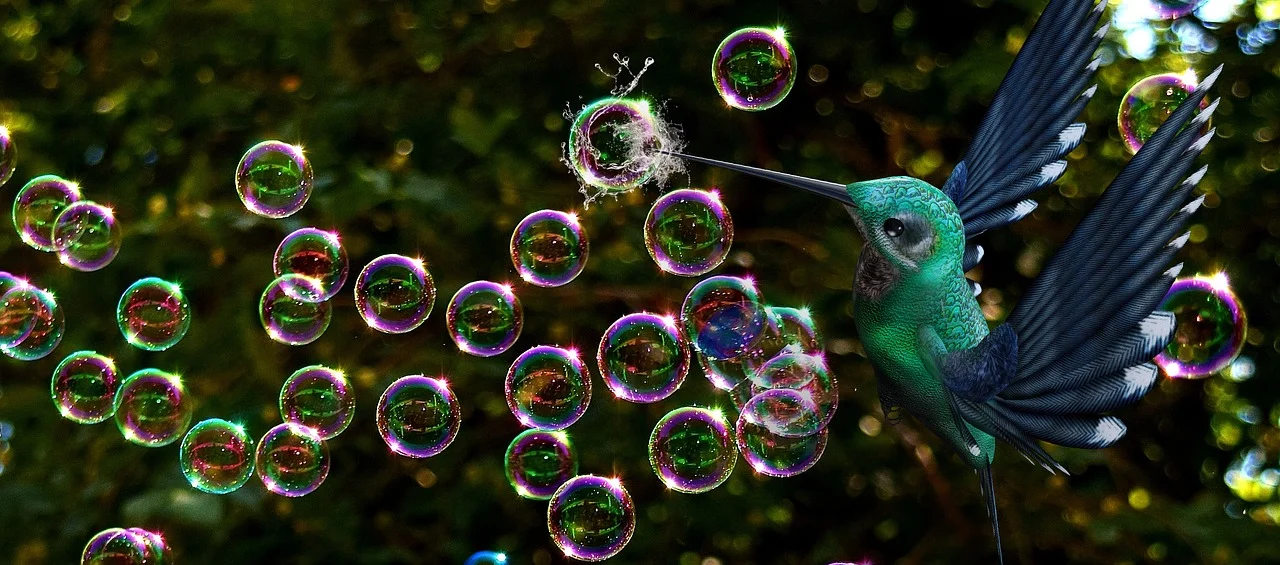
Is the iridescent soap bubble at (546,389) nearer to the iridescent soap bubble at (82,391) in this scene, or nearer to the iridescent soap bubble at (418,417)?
the iridescent soap bubble at (418,417)

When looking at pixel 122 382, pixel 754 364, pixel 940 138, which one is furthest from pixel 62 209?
pixel 940 138

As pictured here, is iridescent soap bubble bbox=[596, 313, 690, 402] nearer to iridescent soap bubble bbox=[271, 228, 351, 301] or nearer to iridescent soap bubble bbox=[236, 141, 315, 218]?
iridescent soap bubble bbox=[271, 228, 351, 301]

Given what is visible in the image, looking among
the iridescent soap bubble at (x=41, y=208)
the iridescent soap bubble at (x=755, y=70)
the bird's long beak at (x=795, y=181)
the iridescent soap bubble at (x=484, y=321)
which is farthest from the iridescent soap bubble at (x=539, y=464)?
the bird's long beak at (x=795, y=181)

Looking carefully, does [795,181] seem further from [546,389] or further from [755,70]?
[546,389]

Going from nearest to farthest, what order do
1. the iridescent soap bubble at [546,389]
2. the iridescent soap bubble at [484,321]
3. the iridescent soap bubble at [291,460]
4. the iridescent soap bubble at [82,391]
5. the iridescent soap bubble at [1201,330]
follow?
1. the iridescent soap bubble at [1201,330]
2. the iridescent soap bubble at [546,389]
3. the iridescent soap bubble at [484,321]
4. the iridescent soap bubble at [291,460]
5. the iridescent soap bubble at [82,391]

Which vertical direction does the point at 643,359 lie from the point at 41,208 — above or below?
above

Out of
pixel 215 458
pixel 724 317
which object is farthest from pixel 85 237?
pixel 724 317

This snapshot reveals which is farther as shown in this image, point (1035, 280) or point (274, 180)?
point (274, 180)
